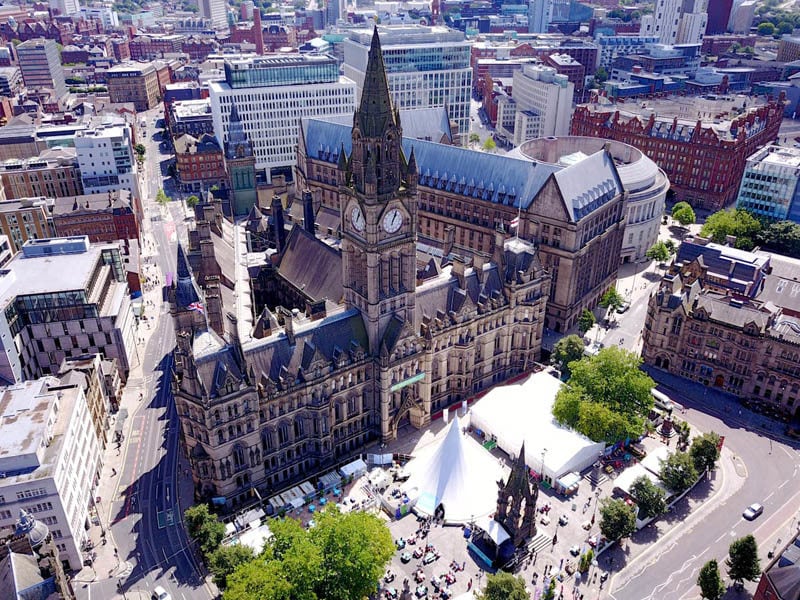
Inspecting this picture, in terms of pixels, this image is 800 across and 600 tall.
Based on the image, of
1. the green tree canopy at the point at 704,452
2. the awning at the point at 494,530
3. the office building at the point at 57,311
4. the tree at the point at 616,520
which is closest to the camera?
the awning at the point at 494,530

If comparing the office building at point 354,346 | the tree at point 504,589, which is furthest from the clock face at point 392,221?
the tree at point 504,589

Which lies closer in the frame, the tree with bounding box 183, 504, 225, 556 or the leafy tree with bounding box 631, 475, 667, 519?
the tree with bounding box 183, 504, 225, 556

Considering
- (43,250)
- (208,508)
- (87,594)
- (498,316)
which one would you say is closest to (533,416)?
(498,316)

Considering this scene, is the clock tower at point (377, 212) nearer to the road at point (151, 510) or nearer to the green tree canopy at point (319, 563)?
the green tree canopy at point (319, 563)

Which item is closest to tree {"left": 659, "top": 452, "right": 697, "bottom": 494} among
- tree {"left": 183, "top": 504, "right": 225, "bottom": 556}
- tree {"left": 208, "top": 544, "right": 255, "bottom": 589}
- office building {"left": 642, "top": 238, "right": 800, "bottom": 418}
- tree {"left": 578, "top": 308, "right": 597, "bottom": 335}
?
office building {"left": 642, "top": 238, "right": 800, "bottom": 418}

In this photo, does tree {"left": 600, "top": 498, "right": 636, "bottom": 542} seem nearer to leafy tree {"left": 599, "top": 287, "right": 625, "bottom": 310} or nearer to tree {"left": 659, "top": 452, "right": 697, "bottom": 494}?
tree {"left": 659, "top": 452, "right": 697, "bottom": 494}
